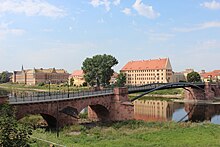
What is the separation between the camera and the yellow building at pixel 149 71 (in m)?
Result: 132

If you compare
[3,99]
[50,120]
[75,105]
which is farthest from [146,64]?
[3,99]

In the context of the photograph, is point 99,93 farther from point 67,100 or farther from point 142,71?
point 142,71

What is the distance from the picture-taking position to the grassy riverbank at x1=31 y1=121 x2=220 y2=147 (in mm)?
26000

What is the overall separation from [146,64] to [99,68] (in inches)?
2154

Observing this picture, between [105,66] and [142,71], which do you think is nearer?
[105,66]

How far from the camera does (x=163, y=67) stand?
13112 cm

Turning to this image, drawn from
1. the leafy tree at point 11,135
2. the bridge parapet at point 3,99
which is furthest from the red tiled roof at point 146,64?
the leafy tree at point 11,135

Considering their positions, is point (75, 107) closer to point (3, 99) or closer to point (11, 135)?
point (3, 99)

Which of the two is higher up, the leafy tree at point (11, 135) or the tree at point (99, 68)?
the tree at point (99, 68)

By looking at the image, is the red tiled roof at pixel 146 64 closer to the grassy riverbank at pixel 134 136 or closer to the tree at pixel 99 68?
the tree at pixel 99 68

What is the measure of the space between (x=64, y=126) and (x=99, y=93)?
10.2 m

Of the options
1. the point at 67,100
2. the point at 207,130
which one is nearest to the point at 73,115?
the point at 67,100

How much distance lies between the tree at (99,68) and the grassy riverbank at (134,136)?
52589mm

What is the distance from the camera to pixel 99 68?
302ft
